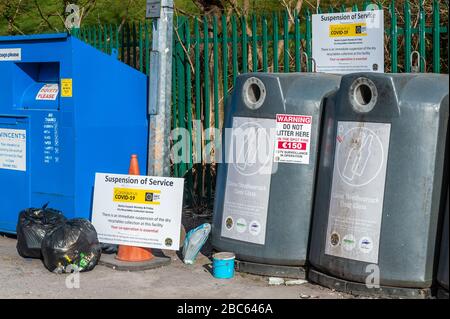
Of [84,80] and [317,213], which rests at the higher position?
[84,80]

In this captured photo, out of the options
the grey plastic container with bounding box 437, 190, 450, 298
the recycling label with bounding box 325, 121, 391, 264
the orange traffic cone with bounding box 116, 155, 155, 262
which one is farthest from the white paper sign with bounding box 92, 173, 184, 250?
the grey plastic container with bounding box 437, 190, 450, 298

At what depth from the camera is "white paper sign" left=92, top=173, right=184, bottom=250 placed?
233 inches

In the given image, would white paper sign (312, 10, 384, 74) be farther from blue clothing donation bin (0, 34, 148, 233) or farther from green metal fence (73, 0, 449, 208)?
blue clothing donation bin (0, 34, 148, 233)

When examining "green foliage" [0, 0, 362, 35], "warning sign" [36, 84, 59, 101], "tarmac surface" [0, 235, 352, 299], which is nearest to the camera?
"tarmac surface" [0, 235, 352, 299]

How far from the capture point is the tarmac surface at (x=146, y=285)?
5.20 metres

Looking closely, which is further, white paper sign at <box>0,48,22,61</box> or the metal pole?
white paper sign at <box>0,48,22,61</box>

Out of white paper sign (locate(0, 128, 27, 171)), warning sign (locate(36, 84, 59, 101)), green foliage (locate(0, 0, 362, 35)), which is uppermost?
green foliage (locate(0, 0, 362, 35))

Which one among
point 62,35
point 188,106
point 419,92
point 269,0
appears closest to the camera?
point 419,92

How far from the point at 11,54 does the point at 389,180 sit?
3920mm

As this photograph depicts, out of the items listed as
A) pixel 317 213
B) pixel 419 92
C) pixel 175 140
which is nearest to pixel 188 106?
pixel 175 140

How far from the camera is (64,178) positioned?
645 centimetres

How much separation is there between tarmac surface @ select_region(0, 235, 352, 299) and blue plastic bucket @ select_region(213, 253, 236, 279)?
0.06 meters

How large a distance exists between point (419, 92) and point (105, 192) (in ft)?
9.29

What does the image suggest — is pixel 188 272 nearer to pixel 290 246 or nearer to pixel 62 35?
pixel 290 246
